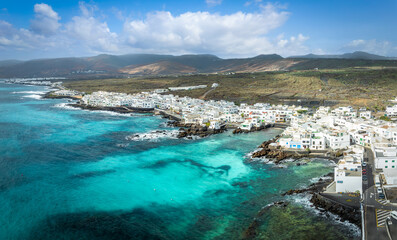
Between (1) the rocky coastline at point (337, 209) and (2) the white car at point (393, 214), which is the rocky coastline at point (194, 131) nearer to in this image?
(1) the rocky coastline at point (337, 209)

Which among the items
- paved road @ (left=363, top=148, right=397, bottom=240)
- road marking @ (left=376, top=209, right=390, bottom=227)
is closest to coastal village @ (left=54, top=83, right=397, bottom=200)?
paved road @ (left=363, top=148, right=397, bottom=240)

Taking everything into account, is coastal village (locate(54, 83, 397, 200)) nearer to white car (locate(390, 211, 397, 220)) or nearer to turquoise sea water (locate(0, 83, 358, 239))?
white car (locate(390, 211, 397, 220))

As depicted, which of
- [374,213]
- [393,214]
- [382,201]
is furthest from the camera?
[382,201]

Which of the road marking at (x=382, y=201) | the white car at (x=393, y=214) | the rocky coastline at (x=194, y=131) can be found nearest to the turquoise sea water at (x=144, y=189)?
the rocky coastline at (x=194, y=131)

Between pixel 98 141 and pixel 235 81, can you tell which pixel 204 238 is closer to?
pixel 98 141

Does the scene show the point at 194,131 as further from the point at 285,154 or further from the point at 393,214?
the point at 393,214

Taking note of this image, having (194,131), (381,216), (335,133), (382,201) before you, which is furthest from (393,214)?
(194,131)

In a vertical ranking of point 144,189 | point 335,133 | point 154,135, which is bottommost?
point 144,189

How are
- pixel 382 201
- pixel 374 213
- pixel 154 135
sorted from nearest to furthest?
pixel 374 213 → pixel 382 201 → pixel 154 135
